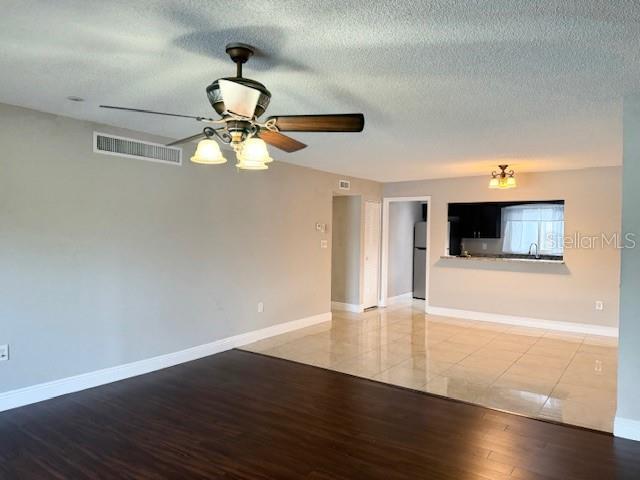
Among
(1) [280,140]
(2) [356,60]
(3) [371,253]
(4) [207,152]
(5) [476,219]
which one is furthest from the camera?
(3) [371,253]

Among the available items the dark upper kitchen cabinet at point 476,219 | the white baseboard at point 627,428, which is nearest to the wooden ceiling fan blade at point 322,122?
the white baseboard at point 627,428

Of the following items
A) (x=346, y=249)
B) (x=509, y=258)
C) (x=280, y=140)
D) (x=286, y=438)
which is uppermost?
(x=280, y=140)

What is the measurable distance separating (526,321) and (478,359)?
2.16 m

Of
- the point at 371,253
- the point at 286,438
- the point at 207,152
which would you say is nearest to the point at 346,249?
the point at 371,253

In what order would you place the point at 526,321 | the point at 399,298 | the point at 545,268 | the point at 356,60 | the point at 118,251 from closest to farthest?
the point at 356,60
the point at 118,251
the point at 545,268
the point at 526,321
the point at 399,298

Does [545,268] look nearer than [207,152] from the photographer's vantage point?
No

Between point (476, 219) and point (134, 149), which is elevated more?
point (134, 149)

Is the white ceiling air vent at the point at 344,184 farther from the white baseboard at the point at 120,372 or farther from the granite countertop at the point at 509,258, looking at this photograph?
the white baseboard at the point at 120,372

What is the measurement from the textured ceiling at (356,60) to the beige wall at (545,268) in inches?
88.5

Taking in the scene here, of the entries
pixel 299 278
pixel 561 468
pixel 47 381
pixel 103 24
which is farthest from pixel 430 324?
pixel 103 24

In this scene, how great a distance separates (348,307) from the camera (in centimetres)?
750

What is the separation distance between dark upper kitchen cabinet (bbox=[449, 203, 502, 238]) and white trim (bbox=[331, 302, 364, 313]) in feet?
6.93

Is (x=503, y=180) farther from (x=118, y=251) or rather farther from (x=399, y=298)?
(x=118, y=251)

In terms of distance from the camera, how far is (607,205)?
570cm
